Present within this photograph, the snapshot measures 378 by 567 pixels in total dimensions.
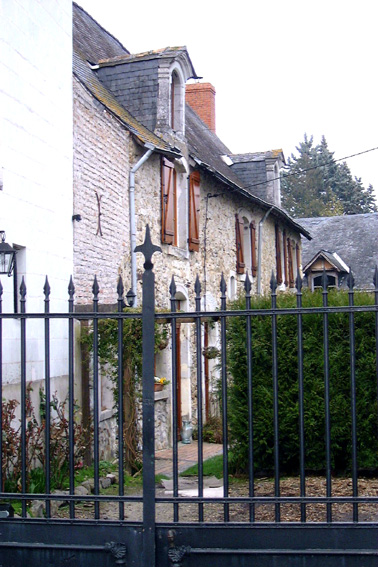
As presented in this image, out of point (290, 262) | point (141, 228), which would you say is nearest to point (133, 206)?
point (141, 228)

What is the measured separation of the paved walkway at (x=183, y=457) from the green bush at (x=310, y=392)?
5.83ft

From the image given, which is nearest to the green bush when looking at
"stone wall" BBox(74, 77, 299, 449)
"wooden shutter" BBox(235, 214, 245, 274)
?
"stone wall" BBox(74, 77, 299, 449)

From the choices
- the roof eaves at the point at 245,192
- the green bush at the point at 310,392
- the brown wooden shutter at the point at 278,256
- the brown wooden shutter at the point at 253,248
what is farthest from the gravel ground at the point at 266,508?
the brown wooden shutter at the point at 278,256

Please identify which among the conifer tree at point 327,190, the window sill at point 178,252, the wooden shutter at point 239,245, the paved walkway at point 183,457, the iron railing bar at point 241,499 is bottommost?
the paved walkway at point 183,457

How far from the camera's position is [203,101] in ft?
70.9

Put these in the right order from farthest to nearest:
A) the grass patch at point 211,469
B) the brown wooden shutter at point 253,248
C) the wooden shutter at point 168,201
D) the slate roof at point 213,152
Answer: the brown wooden shutter at point 253,248 → the slate roof at point 213,152 → the wooden shutter at point 168,201 → the grass patch at point 211,469

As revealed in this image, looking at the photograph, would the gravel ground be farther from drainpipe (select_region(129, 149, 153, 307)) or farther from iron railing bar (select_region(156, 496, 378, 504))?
A: drainpipe (select_region(129, 149, 153, 307))

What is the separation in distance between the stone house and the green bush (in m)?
2.33

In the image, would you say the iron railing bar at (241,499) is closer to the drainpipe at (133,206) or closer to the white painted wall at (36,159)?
the white painted wall at (36,159)

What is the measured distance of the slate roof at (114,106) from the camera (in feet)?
35.6

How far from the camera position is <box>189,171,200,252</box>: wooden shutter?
45.2ft

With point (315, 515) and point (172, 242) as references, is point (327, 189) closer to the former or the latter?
point (172, 242)

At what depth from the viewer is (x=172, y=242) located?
12992 millimetres

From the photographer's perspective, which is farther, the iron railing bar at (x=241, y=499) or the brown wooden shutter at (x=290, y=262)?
the brown wooden shutter at (x=290, y=262)
